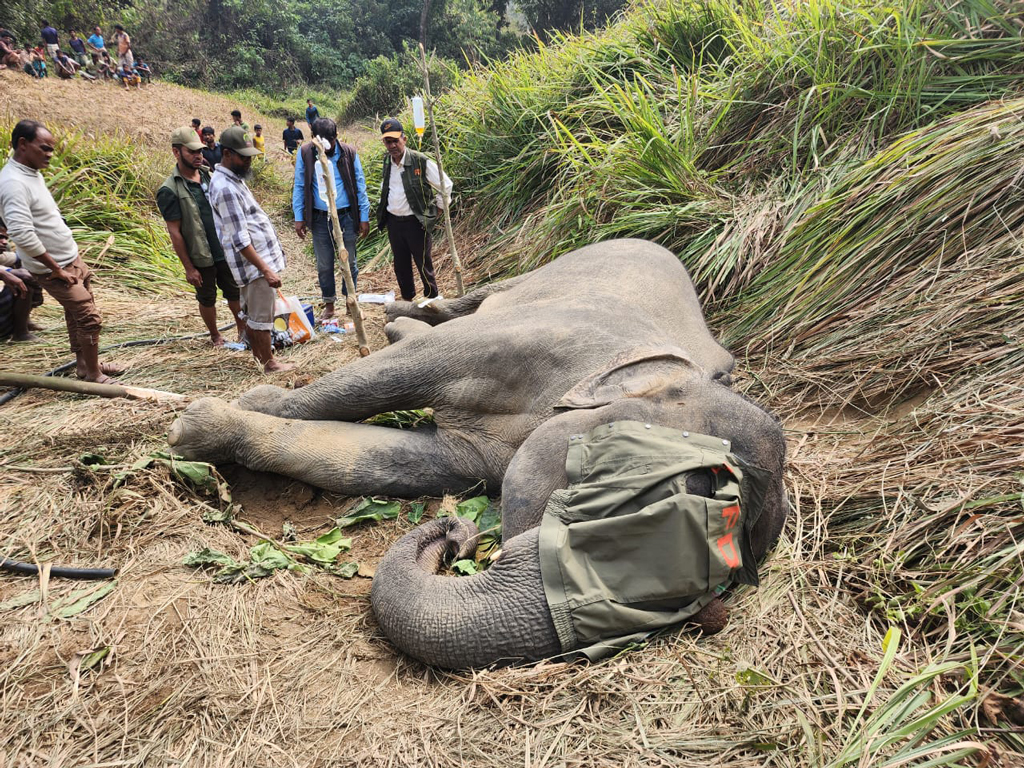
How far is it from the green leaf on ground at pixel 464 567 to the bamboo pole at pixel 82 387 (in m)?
2.34

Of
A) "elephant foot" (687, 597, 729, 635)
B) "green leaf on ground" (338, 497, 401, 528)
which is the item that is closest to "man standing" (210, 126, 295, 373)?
"green leaf on ground" (338, 497, 401, 528)

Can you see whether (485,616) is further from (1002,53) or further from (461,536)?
(1002,53)

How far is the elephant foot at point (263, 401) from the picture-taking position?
339 cm

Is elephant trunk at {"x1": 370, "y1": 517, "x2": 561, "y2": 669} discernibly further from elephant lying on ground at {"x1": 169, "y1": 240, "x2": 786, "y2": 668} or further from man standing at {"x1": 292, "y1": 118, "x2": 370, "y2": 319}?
man standing at {"x1": 292, "y1": 118, "x2": 370, "y2": 319}

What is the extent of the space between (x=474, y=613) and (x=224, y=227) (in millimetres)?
3427

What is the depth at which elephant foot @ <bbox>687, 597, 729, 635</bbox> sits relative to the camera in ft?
6.71

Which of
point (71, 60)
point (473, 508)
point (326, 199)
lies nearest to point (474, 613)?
point (473, 508)

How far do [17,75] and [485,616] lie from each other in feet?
64.1

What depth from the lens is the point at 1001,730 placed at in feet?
5.22

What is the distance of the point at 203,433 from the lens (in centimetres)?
308

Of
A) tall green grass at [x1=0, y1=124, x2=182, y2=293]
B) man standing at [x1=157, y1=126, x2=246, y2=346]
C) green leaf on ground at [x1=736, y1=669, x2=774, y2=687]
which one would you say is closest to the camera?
green leaf on ground at [x1=736, y1=669, x2=774, y2=687]

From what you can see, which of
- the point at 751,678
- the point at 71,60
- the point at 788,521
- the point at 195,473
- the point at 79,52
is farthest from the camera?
the point at 79,52

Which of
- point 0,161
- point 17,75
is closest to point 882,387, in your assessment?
point 0,161

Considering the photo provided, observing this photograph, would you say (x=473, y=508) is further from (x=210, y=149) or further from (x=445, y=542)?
(x=210, y=149)
